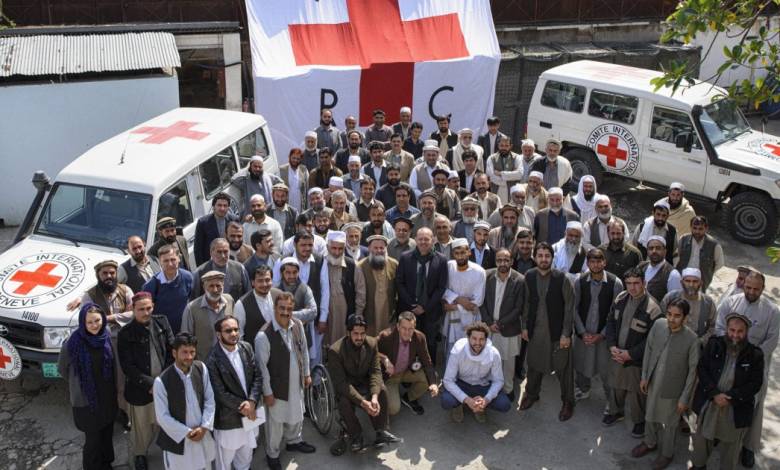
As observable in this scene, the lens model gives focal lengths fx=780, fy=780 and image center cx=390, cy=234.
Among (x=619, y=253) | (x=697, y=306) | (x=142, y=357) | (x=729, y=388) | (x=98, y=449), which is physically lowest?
(x=98, y=449)

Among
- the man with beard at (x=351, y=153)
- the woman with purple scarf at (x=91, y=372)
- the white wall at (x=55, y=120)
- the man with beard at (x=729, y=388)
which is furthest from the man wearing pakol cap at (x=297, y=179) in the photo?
the man with beard at (x=729, y=388)

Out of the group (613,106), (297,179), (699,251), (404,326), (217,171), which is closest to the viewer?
(404,326)

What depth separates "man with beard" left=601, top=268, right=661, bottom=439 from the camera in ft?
21.7

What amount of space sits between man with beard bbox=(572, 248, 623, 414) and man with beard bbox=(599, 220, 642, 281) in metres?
0.46

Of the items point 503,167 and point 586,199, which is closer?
point 586,199

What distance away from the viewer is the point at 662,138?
452 inches

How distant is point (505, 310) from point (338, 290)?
155cm

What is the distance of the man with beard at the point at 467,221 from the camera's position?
8117 millimetres

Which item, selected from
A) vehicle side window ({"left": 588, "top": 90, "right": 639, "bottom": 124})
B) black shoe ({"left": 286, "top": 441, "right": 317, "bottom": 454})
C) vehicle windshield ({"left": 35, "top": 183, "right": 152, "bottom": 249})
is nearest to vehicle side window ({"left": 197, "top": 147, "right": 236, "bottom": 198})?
vehicle windshield ({"left": 35, "top": 183, "right": 152, "bottom": 249})

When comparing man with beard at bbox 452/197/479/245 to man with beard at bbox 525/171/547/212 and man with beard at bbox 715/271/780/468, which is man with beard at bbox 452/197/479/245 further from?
man with beard at bbox 715/271/780/468

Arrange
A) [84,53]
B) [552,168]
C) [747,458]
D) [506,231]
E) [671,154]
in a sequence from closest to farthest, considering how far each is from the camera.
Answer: [747,458] < [506,231] < [552,168] < [84,53] < [671,154]

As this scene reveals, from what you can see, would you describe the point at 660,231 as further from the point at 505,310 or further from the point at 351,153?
the point at 351,153

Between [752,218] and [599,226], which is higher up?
[599,226]

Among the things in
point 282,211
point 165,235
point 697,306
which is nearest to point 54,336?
point 165,235
